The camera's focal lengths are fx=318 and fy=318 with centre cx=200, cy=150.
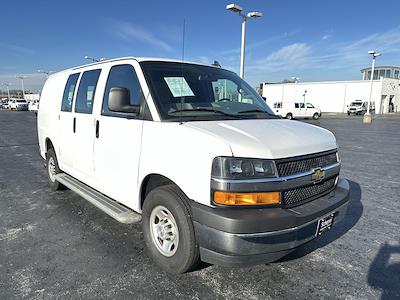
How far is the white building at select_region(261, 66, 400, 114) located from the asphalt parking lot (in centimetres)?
5047

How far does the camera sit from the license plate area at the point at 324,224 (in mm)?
2850

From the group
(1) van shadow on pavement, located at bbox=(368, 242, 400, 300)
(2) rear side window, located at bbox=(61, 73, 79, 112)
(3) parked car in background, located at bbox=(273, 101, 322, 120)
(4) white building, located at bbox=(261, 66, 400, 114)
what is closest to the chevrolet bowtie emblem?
(1) van shadow on pavement, located at bbox=(368, 242, 400, 300)

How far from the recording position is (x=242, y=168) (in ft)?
8.28

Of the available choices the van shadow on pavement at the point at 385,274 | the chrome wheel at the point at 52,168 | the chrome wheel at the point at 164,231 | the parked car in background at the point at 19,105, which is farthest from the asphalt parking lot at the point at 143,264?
the parked car in background at the point at 19,105

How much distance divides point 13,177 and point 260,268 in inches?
238

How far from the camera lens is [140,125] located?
10.7 feet

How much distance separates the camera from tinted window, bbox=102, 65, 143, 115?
3.40m

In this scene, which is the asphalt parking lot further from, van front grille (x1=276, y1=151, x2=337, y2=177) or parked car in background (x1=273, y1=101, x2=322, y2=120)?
parked car in background (x1=273, y1=101, x2=322, y2=120)

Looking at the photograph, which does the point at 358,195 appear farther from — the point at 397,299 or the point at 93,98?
the point at 93,98

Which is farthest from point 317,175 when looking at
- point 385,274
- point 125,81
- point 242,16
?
point 242,16

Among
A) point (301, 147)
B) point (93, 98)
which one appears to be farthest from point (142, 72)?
point (301, 147)

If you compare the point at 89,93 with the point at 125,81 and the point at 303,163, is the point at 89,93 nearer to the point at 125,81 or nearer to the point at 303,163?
the point at 125,81

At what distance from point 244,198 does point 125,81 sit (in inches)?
80.2

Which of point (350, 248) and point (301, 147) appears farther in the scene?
point (350, 248)
